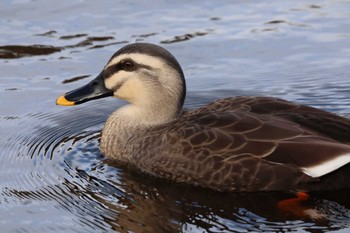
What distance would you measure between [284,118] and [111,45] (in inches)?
158

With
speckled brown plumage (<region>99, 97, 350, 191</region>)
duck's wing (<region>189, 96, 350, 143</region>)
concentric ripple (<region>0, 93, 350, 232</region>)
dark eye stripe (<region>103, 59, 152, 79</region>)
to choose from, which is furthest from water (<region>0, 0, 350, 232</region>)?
dark eye stripe (<region>103, 59, 152, 79</region>)

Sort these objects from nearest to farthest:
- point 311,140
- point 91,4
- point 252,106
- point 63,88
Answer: point 311,140, point 252,106, point 63,88, point 91,4

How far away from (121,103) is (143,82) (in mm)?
1463

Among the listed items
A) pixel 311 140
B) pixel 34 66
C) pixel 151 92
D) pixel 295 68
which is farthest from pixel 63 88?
pixel 311 140

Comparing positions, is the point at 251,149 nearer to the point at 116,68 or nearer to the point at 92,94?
the point at 116,68

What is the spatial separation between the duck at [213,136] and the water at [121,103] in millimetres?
144

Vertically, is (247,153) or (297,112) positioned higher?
(297,112)

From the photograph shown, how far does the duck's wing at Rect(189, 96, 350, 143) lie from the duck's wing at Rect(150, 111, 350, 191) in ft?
0.42

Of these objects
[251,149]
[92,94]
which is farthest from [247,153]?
[92,94]

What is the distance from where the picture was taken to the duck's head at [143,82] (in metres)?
9.48

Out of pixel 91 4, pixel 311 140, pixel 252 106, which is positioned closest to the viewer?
pixel 311 140

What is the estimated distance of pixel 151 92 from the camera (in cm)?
965

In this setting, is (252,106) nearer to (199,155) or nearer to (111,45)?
(199,155)

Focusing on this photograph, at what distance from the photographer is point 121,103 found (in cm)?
1108
